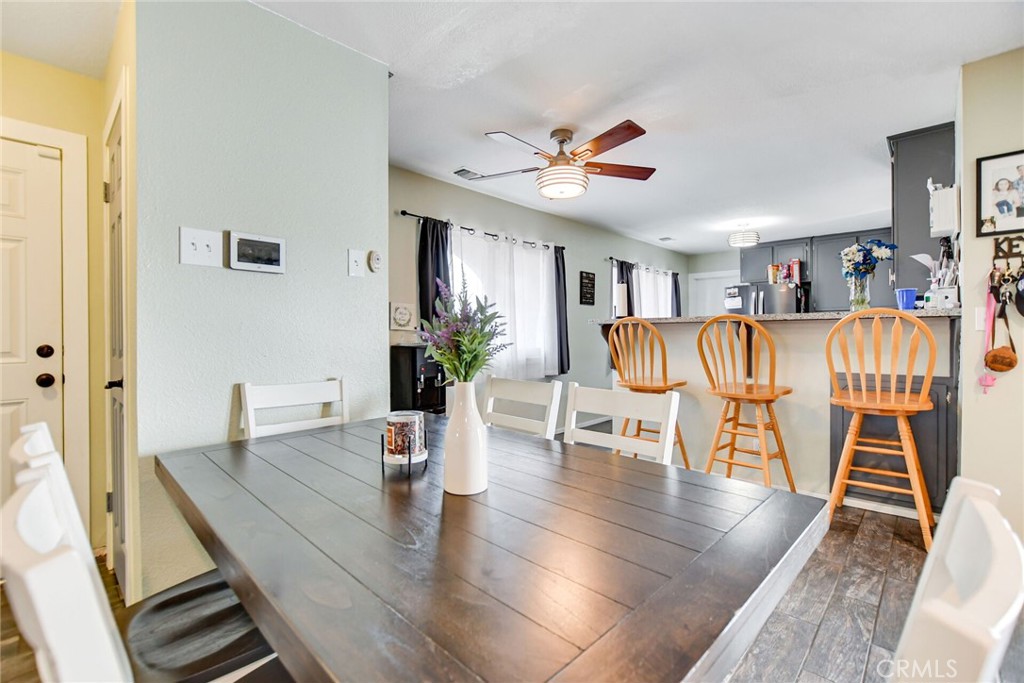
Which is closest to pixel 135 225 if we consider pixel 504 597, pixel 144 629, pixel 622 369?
pixel 144 629

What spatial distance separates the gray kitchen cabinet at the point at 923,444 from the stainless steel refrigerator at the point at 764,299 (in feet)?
3.71

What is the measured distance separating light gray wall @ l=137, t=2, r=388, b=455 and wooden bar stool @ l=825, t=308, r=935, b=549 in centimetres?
229

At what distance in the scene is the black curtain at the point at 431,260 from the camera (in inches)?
145

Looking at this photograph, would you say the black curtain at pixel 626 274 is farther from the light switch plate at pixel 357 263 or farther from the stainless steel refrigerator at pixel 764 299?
the light switch plate at pixel 357 263

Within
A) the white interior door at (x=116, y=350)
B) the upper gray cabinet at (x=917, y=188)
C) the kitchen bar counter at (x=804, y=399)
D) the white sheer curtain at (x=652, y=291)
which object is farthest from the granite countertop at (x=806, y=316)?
the white sheer curtain at (x=652, y=291)

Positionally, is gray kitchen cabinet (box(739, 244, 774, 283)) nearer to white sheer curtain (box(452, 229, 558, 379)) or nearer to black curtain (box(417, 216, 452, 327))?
white sheer curtain (box(452, 229, 558, 379))

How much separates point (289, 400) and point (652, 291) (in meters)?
5.71

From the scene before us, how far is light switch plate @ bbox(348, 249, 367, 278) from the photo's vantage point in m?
2.12

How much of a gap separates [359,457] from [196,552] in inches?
34.8

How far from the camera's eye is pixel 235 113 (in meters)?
1.79

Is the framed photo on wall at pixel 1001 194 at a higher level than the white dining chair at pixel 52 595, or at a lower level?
higher

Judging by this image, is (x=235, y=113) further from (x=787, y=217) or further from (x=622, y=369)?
(x=787, y=217)

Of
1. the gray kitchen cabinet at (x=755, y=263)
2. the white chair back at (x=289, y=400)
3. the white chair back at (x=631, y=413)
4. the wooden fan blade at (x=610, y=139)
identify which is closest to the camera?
the white chair back at (x=631, y=413)

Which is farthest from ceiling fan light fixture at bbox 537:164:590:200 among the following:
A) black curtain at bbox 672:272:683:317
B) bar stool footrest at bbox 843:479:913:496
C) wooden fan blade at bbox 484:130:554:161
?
black curtain at bbox 672:272:683:317
